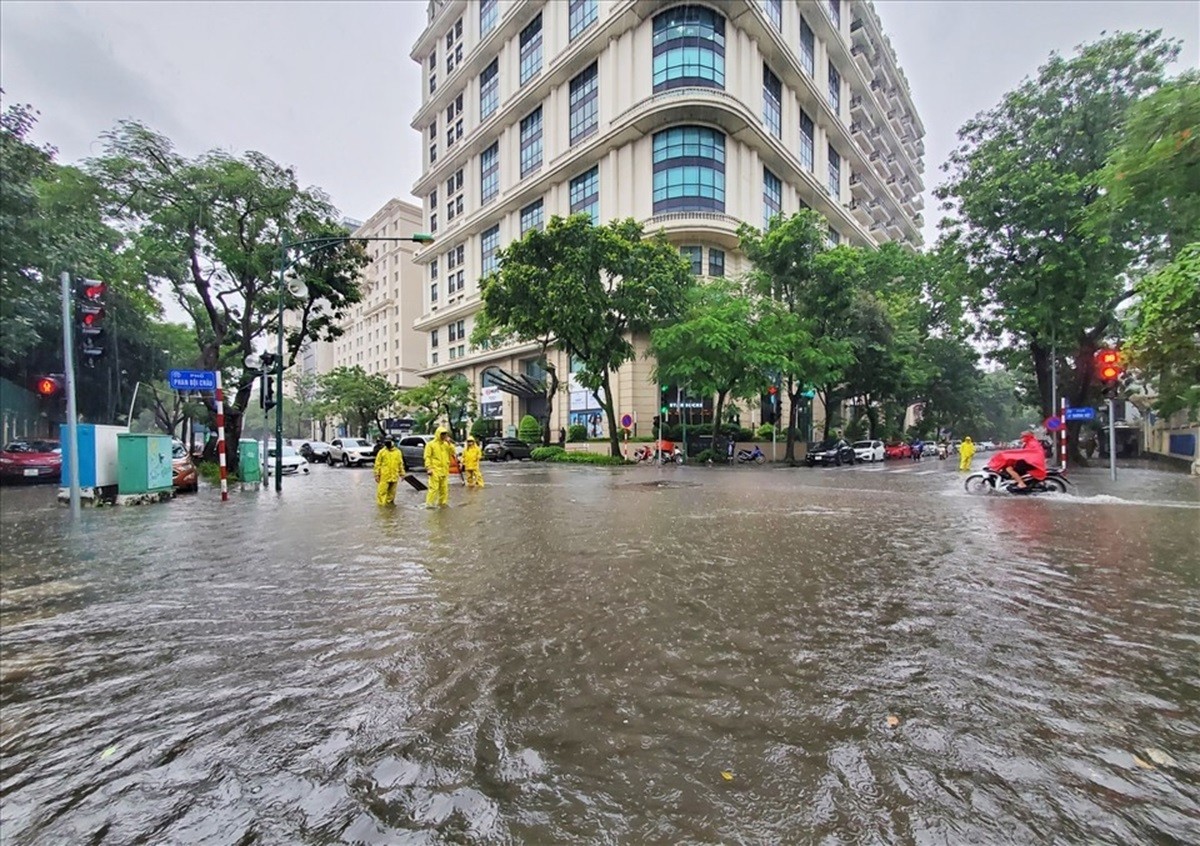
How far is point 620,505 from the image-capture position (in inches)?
480

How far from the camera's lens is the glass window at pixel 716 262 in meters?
37.8

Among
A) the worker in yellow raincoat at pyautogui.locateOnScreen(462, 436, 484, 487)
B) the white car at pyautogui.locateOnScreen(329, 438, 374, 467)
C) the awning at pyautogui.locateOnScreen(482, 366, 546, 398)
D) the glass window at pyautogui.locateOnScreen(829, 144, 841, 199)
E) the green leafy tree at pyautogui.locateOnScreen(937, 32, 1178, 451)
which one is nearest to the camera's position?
the worker in yellow raincoat at pyautogui.locateOnScreen(462, 436, 484, 487)

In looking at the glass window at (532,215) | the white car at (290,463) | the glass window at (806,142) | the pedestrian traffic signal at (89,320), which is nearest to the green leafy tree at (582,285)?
the white car at (290,463)

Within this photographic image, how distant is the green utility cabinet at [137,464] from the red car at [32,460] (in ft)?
21.6

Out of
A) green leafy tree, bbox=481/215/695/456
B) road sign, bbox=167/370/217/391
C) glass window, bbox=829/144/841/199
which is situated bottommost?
road sign, bbox=167/370/217/391

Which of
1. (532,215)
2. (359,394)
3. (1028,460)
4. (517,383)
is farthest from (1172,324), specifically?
(359,394)

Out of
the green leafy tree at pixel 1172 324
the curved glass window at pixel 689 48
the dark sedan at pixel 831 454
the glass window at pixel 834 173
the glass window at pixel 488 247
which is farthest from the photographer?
the glass window at pixel 488 247

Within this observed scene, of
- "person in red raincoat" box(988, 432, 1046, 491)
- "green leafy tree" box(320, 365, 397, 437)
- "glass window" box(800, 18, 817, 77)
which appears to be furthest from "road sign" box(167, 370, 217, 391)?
"glass window" box(800, 18, 817, 77)

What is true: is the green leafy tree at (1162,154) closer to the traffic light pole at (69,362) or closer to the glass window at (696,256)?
the traffic light pole at (69,362)

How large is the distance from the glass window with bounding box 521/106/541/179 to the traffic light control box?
39.6m

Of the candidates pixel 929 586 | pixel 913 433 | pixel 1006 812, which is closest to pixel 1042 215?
pixel 929 586

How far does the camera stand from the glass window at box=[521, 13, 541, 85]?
149ft

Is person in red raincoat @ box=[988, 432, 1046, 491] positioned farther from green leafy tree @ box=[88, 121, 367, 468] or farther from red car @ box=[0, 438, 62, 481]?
red car @ box=[0, 438, 62, 481]

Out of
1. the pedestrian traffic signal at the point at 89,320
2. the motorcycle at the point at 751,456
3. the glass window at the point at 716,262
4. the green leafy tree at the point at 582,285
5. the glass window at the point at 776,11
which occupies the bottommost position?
the motorcycle at the point at 751,456
